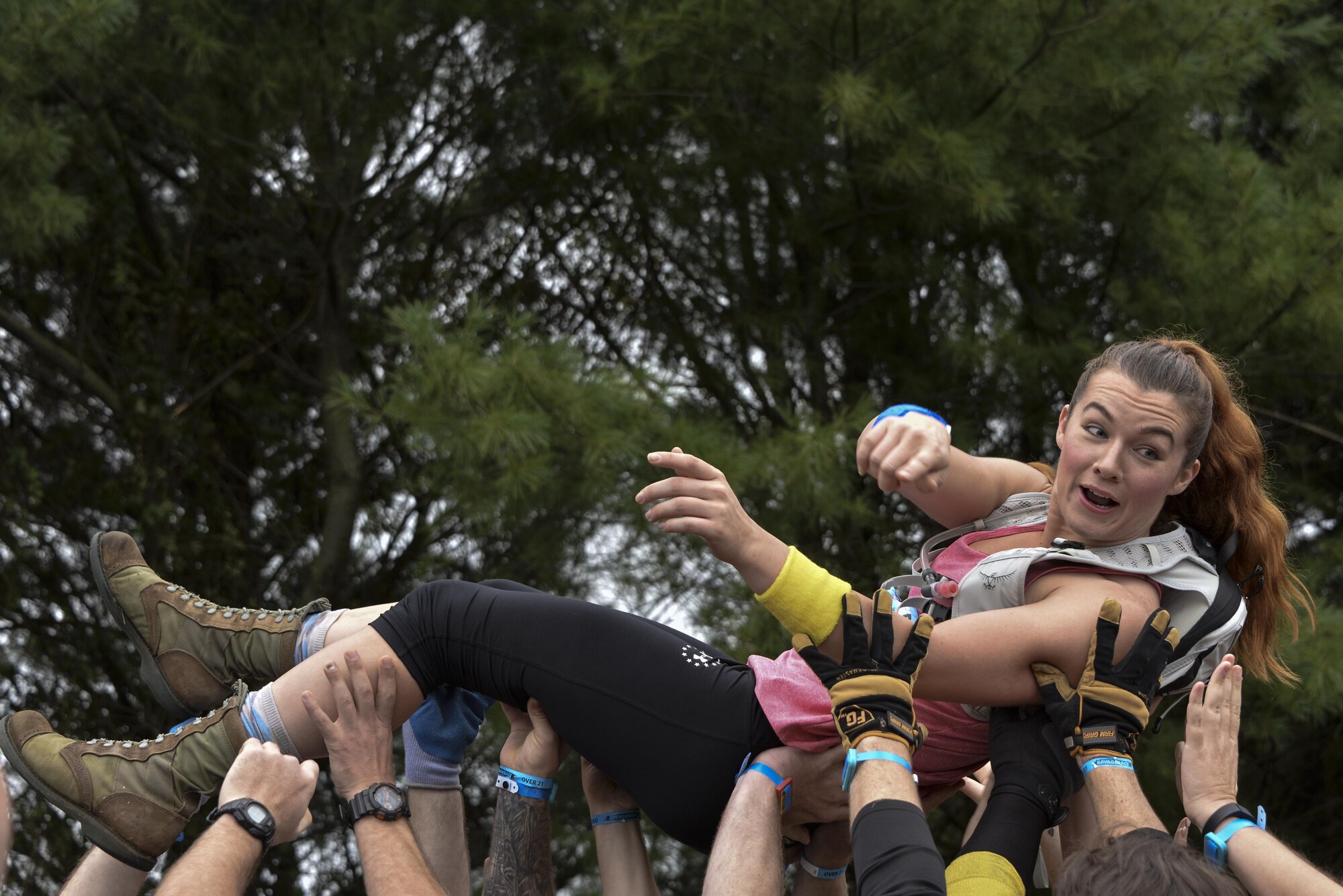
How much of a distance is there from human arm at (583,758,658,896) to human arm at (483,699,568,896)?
0.24 feet

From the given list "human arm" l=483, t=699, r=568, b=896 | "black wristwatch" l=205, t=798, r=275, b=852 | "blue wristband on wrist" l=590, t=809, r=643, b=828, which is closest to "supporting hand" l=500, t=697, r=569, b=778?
"human arm" l=483, t=699, r=568, b=896

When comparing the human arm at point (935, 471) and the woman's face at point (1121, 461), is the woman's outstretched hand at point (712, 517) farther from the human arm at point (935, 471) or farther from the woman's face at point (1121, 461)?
the woman's face at point (1121, 461)

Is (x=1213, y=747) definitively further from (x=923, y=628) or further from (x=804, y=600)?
(x=804, y=600)

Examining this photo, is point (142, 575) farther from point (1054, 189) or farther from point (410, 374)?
point (1054, 189)

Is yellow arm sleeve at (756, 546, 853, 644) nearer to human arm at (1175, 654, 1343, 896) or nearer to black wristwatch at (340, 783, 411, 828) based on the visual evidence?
human arm at (1175, 654, 1343, 896)

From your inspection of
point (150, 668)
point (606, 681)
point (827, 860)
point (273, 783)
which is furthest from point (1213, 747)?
point (150, 668)

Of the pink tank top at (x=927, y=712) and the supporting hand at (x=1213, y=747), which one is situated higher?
the pink tank top at (x=927, y=712)

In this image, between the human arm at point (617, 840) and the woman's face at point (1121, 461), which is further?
the human arm at point (617, 840)

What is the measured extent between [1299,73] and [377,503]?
397cm

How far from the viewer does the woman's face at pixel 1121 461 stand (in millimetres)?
1828

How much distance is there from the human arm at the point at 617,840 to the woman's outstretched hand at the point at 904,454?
2.24ft

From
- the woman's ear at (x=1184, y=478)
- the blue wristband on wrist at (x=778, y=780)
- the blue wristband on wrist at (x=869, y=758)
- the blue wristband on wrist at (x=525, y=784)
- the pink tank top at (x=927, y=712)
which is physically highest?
the woman's ear at (x=1184, y=478)

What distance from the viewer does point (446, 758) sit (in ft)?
7.28

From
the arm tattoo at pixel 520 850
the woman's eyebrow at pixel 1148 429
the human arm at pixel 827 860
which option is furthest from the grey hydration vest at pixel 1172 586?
the arm tattoo at pixel 520 850
